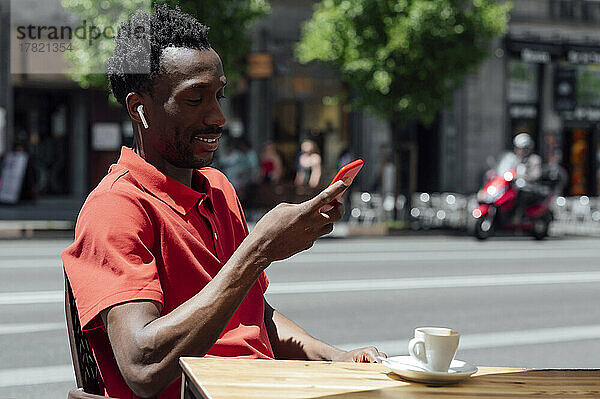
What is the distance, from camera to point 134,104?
242cm

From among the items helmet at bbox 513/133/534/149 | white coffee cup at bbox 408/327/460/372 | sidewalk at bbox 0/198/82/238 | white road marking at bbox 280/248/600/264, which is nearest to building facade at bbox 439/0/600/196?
helmet at bbox 513/133/534/149

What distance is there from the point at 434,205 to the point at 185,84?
18.2m

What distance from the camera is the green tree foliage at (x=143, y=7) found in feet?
56.2

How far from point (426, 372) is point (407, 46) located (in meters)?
16.5

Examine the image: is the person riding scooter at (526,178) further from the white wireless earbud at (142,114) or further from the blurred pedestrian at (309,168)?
the white wireless earbud at (142,114)

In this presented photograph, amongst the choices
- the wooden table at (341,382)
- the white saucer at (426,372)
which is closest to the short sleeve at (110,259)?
the wooden table at (341,382)

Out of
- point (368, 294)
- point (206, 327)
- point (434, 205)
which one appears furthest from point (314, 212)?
point (434, 205)

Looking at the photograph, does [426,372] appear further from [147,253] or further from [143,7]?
[143,7]

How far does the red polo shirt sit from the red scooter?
1479 centimetres

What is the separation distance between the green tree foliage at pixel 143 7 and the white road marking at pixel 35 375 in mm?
Answer: 11348

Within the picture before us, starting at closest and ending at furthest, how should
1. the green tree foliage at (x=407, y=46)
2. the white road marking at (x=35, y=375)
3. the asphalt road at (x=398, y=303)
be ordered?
the white road marking at (x=35, y=375)
the asphalt road at (x=398, y=303)
the green tree foliage at (x=407, y=46)

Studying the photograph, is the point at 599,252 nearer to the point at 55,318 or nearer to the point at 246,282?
the point at 55,318

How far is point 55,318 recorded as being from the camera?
316 inches

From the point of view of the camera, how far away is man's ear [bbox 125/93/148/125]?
241 centimetres
